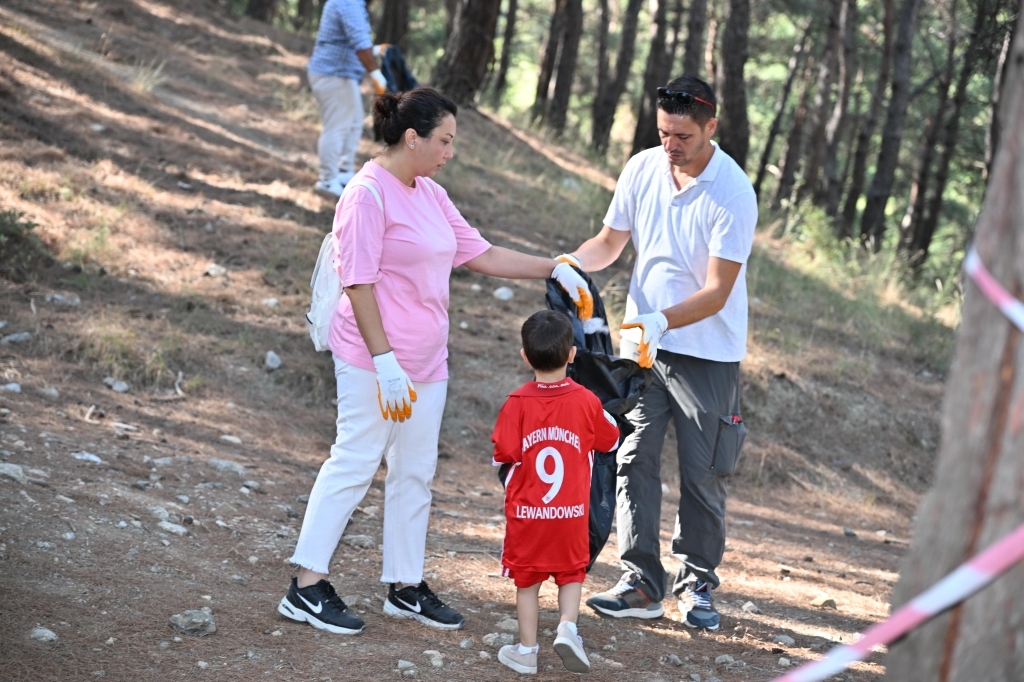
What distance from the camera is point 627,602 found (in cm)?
438

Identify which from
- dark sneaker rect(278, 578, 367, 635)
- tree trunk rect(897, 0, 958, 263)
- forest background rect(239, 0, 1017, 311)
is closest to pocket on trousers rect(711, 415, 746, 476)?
dark sneaker rect(278, 578, 367, 635)

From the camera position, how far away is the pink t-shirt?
3.61m

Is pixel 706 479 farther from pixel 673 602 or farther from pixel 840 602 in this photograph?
pixel 840 602

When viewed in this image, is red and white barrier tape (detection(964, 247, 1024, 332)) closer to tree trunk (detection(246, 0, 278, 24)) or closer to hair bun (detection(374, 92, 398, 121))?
hair bun (detection(374, 92, 398, 121))

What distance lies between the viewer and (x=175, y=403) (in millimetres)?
6289

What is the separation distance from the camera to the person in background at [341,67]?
839 cm

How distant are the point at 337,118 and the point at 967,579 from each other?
7.62m

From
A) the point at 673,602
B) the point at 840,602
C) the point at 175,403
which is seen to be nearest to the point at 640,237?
the point at 673,602

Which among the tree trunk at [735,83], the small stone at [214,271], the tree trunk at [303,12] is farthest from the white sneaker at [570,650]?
the tree trunk at [303,12]

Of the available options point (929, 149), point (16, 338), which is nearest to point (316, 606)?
point (16, 338)

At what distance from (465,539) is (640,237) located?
1.85 m

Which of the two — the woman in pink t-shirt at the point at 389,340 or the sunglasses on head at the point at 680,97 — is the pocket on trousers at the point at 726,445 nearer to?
the woman in pink t-shirt at the point at 389,340

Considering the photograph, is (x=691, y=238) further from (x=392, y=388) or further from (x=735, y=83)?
(x=735, y=83)

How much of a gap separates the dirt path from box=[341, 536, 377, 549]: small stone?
0.06 meters
